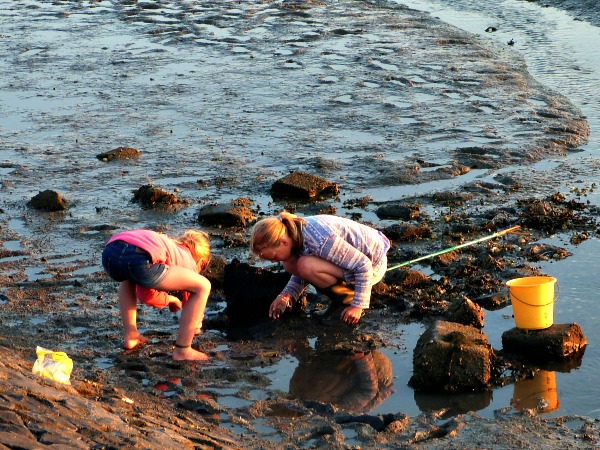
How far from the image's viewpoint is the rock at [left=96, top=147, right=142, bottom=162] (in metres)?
9.67

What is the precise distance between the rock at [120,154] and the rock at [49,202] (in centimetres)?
150

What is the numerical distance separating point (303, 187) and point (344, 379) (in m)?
3.24

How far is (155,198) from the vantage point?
8289mm

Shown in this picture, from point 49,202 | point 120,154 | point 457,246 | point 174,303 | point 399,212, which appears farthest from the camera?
point 120,154

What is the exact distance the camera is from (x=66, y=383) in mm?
4594

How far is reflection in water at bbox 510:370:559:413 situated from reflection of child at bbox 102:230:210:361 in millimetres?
1727

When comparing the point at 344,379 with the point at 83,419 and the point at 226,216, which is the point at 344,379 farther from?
the point at 226,216

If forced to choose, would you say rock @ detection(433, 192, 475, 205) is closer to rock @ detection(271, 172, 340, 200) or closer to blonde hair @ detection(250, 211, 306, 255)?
rock @ detection(271, 172, 340, 200)

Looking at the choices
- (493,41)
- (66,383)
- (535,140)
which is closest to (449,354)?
(66,383)

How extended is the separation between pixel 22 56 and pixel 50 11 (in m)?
5.35

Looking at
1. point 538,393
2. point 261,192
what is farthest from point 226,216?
point 538,393

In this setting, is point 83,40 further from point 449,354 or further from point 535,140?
point 449,354

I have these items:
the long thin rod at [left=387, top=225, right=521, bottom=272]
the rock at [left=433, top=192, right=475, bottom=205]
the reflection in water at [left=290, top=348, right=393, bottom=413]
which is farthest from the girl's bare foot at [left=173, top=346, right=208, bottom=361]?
the rock at [left=433, top=192, right=475, bottom=205]

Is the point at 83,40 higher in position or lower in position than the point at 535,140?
lower
